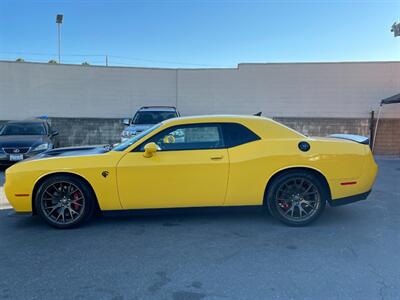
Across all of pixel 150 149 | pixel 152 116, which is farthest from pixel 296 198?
pixel 152 116

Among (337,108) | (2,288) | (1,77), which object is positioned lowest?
(2,288)

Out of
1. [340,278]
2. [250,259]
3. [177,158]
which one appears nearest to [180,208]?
[177,158]

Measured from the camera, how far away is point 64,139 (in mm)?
13641

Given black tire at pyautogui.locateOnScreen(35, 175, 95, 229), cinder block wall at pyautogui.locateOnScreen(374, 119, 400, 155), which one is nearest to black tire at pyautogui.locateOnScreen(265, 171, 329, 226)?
black tire at pyautogui.locateOnScreen(35, 175, 95, 229)

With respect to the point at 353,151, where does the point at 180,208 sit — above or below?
below

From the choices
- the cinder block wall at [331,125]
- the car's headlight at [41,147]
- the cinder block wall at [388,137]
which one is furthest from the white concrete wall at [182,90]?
the car's headlight at [41,147]

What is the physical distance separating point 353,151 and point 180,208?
2.52 meters

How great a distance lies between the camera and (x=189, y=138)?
184 inches

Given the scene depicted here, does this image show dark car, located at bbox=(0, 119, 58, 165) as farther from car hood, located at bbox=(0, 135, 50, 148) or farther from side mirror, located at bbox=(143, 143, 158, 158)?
side mirror, located at bbox=(143, 143, 158, 158)

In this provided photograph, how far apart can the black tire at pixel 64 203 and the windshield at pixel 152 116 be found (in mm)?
6617

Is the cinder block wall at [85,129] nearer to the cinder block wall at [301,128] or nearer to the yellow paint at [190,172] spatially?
the cinder block wall at [301,128]

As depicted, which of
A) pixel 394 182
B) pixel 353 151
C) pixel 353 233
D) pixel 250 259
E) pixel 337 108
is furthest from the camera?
pixel 337 108

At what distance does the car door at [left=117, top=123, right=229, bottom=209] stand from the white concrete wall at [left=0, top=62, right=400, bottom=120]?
9272 mm

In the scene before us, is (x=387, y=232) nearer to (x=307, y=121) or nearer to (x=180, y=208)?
(x=180, y=208)
